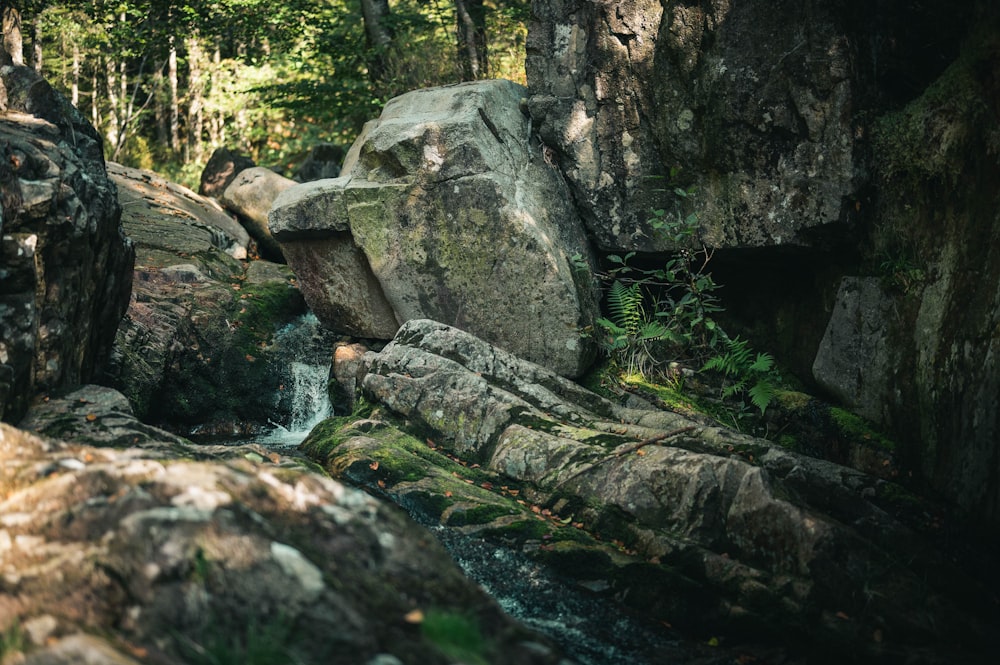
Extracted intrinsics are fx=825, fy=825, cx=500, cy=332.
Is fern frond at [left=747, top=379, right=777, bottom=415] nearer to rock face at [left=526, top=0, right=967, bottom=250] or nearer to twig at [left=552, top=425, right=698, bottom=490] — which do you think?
rock face at [left=526, top=0, right=967, bottom=250]

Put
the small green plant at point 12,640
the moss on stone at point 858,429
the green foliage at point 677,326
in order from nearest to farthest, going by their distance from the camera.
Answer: the small green plant at point 12,640, the moss on stone at point 858,429, the green foliage at point 677,326

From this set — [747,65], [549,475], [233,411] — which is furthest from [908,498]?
[233,411]

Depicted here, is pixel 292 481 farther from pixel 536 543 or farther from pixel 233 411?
pixel 233 411

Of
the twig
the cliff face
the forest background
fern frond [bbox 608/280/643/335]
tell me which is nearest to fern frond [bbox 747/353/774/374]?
the cliff face

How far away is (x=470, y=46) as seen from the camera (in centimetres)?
1278

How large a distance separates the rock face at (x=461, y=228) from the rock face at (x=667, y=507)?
1219 mm

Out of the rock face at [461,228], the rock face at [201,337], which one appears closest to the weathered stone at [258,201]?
the rock face at [201,337]

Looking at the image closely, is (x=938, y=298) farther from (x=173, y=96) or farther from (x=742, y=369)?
(x=173, y=96)

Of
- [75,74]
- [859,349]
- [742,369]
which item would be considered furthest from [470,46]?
[75,74]

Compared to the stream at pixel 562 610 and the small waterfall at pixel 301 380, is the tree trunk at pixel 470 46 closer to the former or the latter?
the small waterfall at pixel 301 380

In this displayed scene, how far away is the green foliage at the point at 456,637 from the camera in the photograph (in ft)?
10.1

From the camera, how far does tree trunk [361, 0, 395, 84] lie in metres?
14.8

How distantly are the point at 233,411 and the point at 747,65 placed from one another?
706 cm

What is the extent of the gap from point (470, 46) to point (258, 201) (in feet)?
16.1
